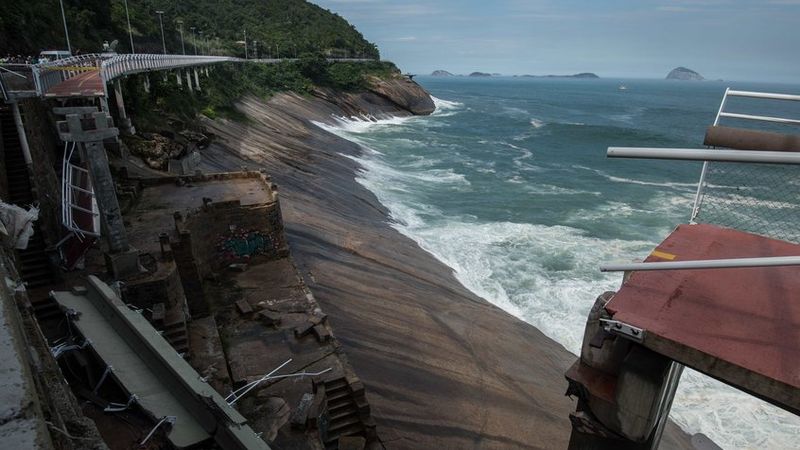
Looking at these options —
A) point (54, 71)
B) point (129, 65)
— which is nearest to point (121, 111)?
point (129, 65)

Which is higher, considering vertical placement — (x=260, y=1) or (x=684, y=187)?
(x=260, y=1)

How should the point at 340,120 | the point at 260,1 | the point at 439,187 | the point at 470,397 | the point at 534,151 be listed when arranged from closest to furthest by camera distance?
the point at 470,397, the point at 439,187, the point at 534,151, the point at 340,120, the point at 260,1

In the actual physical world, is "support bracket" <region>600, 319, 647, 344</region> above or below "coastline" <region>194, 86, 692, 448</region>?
above

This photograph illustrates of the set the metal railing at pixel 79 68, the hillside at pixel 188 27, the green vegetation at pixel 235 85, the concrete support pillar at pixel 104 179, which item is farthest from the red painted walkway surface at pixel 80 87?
the hillside at pixel 188 27

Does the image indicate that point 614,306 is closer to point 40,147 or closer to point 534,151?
point 40,147

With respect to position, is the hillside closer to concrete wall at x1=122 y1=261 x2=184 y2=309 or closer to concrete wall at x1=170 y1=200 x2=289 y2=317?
concrete wall at x1=170 y1=200 x2=289 y2=317

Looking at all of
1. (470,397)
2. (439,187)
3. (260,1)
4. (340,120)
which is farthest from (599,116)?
(470,397)

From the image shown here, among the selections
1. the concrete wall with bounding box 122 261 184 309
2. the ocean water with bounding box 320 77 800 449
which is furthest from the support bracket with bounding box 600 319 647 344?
the ocean water with bounding box 320 77 800 449
